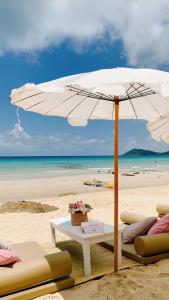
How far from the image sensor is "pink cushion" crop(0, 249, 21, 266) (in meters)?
3.82

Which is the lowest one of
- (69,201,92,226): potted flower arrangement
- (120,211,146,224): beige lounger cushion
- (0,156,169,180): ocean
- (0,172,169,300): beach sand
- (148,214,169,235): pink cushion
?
(0,172,169,300): beach sand

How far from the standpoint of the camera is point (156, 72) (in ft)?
13.0

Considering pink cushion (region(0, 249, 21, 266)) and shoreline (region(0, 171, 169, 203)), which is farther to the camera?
shoreline (region(0, 171, 169, 203))

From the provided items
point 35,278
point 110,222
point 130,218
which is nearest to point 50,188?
point 110,222

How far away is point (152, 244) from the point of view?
471 cm

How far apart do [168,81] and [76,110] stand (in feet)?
7.74

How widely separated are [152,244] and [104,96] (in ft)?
7.72

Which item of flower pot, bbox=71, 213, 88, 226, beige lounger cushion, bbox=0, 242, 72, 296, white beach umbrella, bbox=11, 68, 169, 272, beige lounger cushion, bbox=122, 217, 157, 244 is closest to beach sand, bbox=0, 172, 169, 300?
beige lounger cushion, bbox=0, 242, 72, 296

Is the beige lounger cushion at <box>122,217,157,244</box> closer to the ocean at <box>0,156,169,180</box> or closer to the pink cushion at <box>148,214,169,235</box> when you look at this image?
the pink cushion at <box>148,214,169,235</box>

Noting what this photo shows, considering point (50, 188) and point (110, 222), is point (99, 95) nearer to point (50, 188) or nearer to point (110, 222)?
point (110, 222)

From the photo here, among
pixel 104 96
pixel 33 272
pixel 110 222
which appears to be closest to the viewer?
pixel 33 272

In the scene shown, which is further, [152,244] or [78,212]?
[78,212]

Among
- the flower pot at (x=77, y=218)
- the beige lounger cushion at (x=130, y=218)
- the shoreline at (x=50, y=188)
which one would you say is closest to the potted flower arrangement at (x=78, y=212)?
the flower pot at (x=77, y=218)

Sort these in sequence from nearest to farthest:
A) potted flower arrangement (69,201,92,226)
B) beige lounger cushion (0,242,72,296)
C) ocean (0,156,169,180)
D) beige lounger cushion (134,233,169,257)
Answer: beige lounger cushion (0,242,72,296), beige lounger cushion (134,233,169,257), potted flower arrangement (69,201,92,226), ocean (0,156,169,180)
